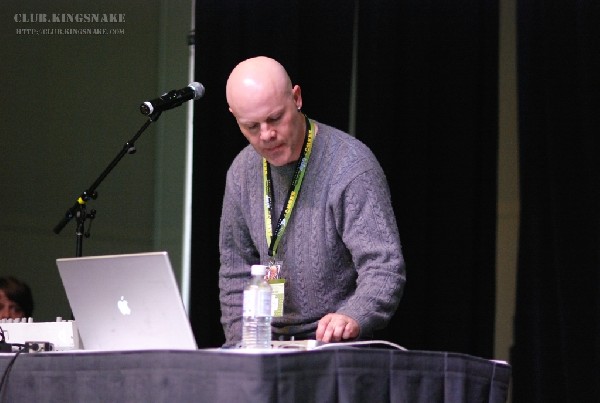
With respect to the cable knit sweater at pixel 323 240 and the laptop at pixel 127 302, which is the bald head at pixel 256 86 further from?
the laptop at pixel 127 302

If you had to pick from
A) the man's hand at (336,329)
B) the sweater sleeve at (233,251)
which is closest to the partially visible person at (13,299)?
the sweater sleeve at (233,251)

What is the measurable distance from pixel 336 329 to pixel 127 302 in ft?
1.67

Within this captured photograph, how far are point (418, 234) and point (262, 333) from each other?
2.18 metres

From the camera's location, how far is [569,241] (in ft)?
13.5

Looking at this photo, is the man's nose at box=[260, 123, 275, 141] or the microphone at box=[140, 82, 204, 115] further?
the microphone at box=[140, 82, 204, 115]

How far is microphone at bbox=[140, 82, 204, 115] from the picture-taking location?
10.1 feet

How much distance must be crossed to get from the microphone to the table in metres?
1.04

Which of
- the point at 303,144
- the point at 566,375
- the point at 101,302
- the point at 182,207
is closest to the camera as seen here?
the point at 101,302

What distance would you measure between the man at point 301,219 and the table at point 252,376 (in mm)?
512

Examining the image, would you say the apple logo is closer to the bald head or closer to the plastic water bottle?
the plastic water bottle

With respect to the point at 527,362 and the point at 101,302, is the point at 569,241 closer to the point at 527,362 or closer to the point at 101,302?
the point at 527,362

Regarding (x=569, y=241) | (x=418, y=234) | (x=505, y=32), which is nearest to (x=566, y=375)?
(x=569, y=241)

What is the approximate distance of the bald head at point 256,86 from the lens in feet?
9.17

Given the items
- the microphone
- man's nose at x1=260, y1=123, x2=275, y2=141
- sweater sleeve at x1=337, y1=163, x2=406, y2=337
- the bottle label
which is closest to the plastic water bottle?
the bottle label
